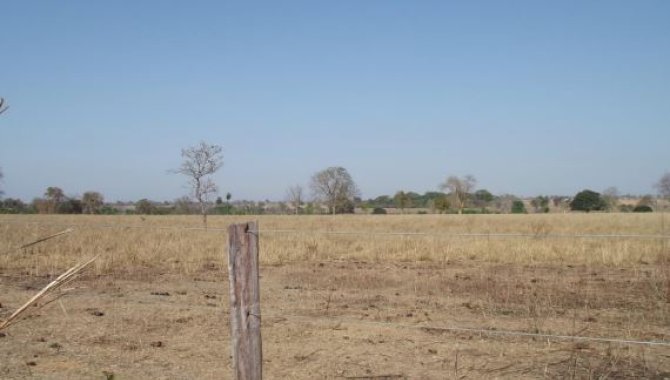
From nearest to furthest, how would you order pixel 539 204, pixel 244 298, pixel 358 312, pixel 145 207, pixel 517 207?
pixel 244 298
pixel 358 312
pixel 145 207
pixel 517 207
pixel 539 204

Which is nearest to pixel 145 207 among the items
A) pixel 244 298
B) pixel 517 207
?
pixel 517 207

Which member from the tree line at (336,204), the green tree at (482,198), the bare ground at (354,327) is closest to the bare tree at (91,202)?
the tree line at (336,204)

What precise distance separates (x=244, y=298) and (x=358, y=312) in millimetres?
4703

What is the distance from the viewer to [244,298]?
364cm

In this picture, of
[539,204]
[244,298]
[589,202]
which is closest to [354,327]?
[244,298]

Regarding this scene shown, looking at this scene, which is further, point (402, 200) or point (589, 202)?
point (402, 200)

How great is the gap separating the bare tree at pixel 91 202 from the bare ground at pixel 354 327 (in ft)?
197

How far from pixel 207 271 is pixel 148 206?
181 feet

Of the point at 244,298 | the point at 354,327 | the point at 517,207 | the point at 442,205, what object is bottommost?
the point at 354,327

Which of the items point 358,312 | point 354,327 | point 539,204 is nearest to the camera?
point 354,327

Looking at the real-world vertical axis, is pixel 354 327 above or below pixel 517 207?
below

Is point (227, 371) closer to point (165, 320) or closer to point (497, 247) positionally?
point (165, 320)

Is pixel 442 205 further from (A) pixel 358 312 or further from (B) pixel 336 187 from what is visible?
(A) pixel 358 312

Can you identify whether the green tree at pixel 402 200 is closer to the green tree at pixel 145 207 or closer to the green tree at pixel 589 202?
the green tree at pixel 589 202
